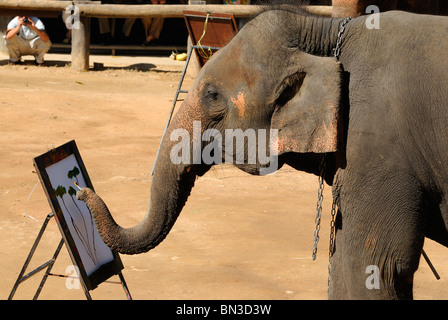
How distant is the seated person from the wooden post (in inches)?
27.1

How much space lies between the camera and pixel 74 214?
4.55 meters

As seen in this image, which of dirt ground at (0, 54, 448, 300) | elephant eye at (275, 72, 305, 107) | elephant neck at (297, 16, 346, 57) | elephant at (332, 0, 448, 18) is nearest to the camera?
elephant eye at (275, 72, 305, 107)

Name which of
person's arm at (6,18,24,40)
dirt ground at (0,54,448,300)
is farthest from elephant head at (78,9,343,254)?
person's arm at (6,18,24,40)

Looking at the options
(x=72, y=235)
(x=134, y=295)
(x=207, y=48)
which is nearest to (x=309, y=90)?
(x=72, y=235)

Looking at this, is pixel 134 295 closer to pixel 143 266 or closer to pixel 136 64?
pixel 143 266

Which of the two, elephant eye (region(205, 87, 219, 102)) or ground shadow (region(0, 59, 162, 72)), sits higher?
elephant eye (region(205, 87, 219, 102))

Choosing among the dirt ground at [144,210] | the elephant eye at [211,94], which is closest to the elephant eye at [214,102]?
the elephant eye at [211,94]

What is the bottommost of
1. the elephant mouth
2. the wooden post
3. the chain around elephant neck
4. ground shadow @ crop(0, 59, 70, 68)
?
ground shadow @ crop(0, 59, 70, 68)

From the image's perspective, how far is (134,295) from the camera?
17.5 feet

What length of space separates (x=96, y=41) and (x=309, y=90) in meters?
15.2

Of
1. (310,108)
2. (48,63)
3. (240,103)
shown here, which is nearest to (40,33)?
(48,63)

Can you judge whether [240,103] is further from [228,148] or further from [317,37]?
[317,37]

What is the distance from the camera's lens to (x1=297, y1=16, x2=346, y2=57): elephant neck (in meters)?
3.68

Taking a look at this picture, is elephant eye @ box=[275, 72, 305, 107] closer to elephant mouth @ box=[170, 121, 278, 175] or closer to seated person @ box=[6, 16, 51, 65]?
elephant mouth @ box=[170, 121, 278, 175]
